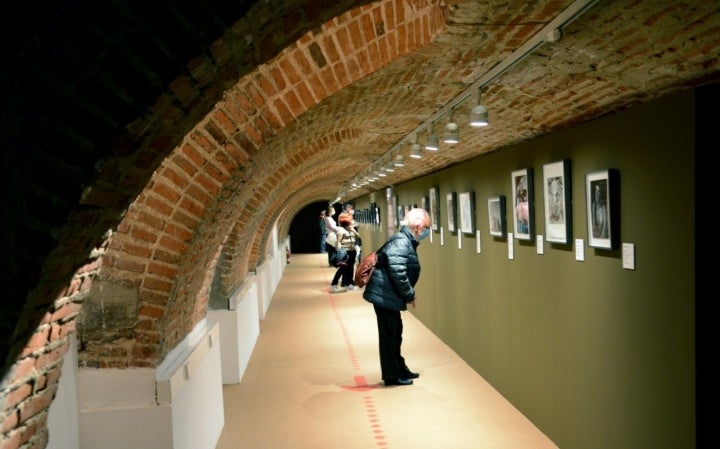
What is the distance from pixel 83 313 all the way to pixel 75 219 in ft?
8.93

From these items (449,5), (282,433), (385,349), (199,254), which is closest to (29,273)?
(449,5)

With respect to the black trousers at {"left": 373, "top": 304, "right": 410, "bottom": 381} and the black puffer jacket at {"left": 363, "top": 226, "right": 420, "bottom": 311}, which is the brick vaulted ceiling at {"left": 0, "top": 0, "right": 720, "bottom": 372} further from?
the black trousers at {"left": 373, "top": 304, "right": 410, "bottom": 381}

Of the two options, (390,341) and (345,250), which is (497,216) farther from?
(345,250)

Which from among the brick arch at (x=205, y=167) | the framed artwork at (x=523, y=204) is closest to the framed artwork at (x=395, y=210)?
→ the framed artwork at (x=523, y=204)

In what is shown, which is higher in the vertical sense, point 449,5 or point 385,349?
point 449,5

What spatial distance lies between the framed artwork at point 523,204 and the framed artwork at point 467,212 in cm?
150

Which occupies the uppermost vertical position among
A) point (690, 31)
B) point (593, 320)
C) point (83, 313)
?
point (690, 31)

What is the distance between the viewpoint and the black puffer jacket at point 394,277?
7.07 m

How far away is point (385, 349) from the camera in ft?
24.3

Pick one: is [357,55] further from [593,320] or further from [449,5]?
[593,320]

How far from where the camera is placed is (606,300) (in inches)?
180

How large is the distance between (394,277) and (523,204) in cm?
163

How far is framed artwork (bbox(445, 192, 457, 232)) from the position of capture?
8.82 m

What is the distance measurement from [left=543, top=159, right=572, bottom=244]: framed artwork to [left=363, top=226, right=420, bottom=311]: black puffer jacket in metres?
1.86
